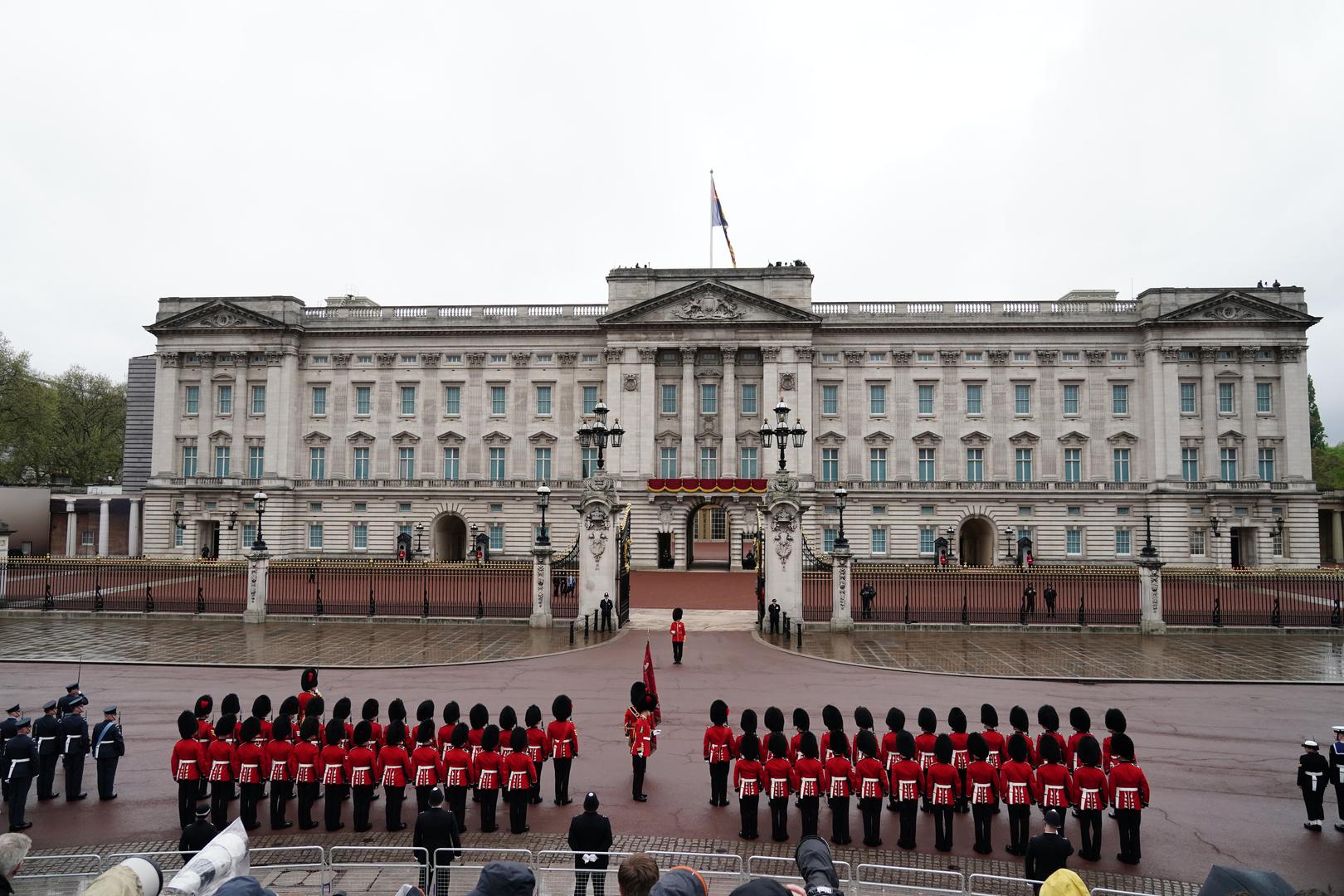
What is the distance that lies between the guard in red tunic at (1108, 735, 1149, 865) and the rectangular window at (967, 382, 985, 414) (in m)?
44.7

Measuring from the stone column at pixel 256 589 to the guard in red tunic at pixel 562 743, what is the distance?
20100 mm

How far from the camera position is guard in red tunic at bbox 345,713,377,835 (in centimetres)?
926

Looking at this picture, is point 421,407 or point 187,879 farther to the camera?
point 421,407

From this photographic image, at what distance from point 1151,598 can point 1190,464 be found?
30.1 metres

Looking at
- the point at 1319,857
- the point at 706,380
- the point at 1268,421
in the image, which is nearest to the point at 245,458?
the point at 706,380

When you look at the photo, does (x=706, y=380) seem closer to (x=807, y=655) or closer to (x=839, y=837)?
(x=807, y=655)

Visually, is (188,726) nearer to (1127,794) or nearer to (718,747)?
(718,747)

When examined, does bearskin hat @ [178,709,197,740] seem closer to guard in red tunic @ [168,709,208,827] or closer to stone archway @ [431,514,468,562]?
guard in red tunic @ [168,709,208,827]

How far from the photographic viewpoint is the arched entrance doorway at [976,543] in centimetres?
4972

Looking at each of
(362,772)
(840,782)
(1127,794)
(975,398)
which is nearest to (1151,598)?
(1127,794)

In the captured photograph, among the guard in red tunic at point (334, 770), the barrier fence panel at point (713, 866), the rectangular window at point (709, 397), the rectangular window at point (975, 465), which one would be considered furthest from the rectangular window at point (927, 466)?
the guard in red tunic at point (334, 770)

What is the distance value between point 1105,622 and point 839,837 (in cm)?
2117

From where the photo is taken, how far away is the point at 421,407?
173 feet

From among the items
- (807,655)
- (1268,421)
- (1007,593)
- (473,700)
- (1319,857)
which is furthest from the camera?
(1268,421)
